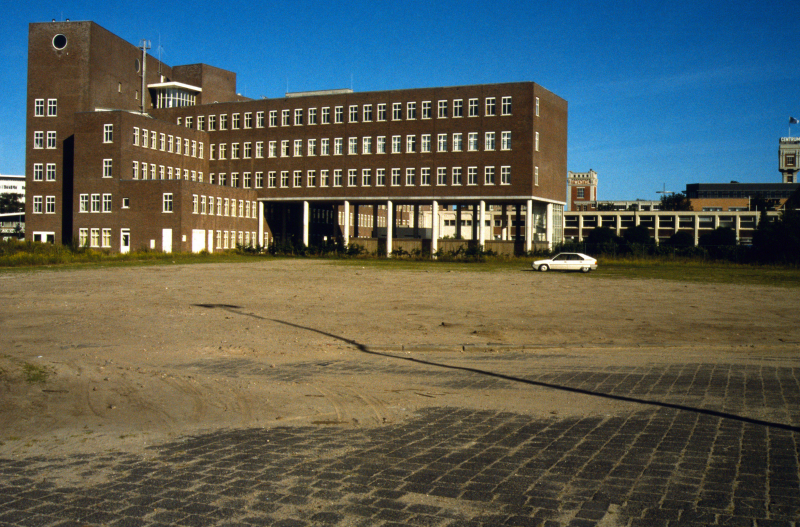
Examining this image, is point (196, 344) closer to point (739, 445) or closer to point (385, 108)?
point (739, 445)

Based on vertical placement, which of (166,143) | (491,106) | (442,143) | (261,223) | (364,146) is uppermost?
(491,106)

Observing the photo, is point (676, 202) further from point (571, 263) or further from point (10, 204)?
point (10, 204)

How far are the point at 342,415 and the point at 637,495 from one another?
12.3 feet

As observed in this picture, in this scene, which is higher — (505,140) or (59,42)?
(59,42)

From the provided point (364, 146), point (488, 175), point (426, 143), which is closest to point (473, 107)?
point (426, 143)

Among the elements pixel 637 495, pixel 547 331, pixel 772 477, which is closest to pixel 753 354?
pixel 547 331

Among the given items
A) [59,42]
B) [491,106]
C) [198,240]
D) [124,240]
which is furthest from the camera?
[59,42]

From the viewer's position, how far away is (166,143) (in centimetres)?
7450

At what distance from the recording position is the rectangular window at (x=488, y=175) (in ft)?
217

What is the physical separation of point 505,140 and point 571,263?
22146 mm

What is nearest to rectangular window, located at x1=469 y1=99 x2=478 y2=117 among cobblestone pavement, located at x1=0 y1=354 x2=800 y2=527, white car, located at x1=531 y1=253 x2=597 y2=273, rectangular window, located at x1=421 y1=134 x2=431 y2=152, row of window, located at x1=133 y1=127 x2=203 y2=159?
rectangular window, located at x1=421 y1=134 x2=431 y2=152

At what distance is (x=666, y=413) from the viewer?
26.1 feet

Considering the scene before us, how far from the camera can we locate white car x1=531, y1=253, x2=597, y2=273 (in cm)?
4650

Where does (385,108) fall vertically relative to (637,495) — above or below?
above
